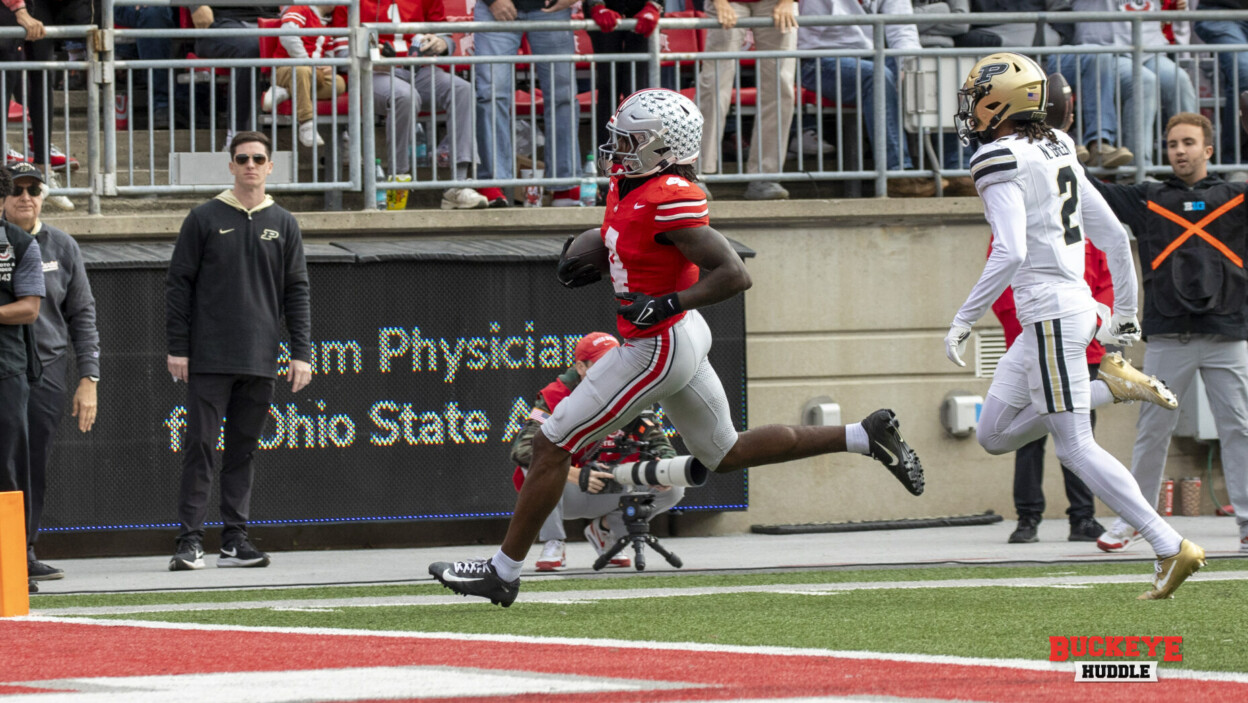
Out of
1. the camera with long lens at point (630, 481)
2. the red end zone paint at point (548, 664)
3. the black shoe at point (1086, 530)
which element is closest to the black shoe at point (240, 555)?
the camera with long lens at point (630, 481)

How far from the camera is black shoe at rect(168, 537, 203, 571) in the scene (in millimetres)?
9609

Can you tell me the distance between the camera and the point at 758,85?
1216cm

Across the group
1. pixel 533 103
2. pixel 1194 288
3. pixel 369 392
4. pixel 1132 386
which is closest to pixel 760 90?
pixel 533 103

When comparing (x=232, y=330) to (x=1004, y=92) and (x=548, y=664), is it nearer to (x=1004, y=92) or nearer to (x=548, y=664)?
(x=1004, y=92)

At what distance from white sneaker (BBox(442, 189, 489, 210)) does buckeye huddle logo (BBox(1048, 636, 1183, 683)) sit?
23.8 feet

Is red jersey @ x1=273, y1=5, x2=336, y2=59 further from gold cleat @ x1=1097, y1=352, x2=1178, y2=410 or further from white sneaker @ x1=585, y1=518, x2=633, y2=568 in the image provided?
gold cleat @ x1=1097, y1=352, x2=1178, y2=410

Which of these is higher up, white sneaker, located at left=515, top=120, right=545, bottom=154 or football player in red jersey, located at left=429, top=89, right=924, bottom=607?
white sneaker, located at left=515, top=120, right=545, bottom=154

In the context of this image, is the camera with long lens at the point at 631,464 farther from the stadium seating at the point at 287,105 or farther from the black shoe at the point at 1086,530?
the stadium seating at the point at 287,105

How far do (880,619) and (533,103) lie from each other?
635 cm

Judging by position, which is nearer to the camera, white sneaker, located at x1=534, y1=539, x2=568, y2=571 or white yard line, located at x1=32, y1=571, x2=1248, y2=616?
white yard line, located at x1=32, y1=571, x2=1248, y2=616

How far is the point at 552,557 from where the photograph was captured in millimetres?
9219

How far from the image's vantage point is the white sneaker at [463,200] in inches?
477

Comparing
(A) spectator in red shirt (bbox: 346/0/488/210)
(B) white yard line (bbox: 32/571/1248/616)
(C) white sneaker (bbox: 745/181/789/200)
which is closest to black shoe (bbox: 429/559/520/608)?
(B) white yard line (bbox: 32/571/1248/616)

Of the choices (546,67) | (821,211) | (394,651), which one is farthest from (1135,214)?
(394,651)
